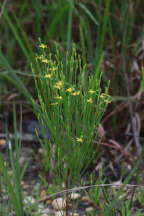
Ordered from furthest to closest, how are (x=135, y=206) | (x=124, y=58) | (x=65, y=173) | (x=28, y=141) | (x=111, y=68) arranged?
(x=28, y=141)
(x=111, y=68)
(x=124, y=58)
(x=135, y=206)
(x=65, y=173)

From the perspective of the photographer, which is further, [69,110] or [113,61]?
[113,61]

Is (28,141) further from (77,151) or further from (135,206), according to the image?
(77,151)

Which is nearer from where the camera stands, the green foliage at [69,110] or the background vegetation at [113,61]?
the green foliage at [69,110]

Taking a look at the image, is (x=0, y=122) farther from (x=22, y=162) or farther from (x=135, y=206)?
(x=135, y=206)

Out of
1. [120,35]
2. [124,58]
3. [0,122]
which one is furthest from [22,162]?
[120,35]

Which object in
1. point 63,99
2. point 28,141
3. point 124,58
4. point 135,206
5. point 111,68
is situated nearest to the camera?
point 63,99

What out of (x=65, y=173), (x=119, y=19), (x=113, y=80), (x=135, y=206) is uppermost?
(x=119, y=19)

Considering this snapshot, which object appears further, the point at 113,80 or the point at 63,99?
the point at 113,80

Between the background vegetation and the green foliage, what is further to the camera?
the background vegetation

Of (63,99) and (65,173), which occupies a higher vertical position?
(63,99)
